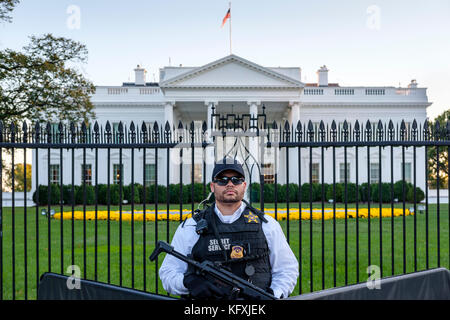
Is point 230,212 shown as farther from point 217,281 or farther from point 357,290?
point 357,290

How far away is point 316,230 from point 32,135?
8.64 m

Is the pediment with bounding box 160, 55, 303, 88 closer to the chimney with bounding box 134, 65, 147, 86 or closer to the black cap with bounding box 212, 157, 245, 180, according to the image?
the chimney with bounding box 134, 65, 147, 86

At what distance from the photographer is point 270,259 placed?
259 centimetres

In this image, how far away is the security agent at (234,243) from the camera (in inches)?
96.3

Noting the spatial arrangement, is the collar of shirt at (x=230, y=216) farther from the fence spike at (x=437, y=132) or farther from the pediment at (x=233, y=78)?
the pediment at (x=233, y=78)

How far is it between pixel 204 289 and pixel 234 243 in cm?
49

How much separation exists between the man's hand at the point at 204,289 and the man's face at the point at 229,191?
628 mm

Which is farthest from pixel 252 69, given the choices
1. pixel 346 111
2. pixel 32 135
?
pixel 32 135

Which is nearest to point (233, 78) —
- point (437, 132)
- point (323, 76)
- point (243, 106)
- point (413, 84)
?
point (243, 106)

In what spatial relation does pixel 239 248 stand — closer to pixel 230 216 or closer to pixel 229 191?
pixel 230 216

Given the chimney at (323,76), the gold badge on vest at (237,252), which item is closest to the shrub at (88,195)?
the gold badge on vest at (237,252)

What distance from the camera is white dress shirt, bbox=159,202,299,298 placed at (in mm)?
2393

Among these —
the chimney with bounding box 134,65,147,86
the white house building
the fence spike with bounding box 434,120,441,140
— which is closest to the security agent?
the fence spike with bounding box 434,120,441,140
